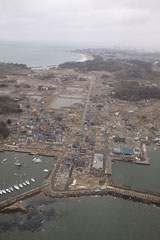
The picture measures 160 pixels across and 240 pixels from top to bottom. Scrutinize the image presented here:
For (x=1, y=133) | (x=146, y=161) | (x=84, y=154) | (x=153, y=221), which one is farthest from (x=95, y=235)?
(x=1, y=133)

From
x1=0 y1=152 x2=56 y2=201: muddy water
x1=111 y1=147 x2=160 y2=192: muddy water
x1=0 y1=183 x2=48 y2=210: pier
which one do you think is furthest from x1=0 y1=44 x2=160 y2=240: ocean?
x1=111 y1=147 x2=160 y2=192: muddy water

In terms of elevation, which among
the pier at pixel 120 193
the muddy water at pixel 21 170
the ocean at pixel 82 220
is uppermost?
the muddy water at pixel 21 170

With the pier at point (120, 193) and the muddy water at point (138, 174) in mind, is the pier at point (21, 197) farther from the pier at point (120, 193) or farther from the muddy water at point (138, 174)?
the muddy water at point (138, 174)

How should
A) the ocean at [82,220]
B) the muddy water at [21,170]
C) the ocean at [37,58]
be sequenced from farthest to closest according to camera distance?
1. the ocean at [37,58]
2. the muddy water at [21,170]
3. the ocean at [82,220]

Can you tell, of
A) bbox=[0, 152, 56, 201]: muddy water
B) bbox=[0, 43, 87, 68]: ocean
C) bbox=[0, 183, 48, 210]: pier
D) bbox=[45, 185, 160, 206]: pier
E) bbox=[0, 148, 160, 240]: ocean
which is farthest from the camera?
bbox=[0, 43, 87, 68]: ocean

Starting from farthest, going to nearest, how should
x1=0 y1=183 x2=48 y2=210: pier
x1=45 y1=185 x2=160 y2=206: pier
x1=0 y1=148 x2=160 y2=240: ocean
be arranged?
x1=45 y1=185 x2=160 y2=206: pier, x1=0 y1=183 x2=48 y2=210: pier, x1=0 y1=148 x2=160 y2=240: ocean

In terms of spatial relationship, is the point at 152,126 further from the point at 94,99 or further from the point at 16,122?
→ the point at 16,122

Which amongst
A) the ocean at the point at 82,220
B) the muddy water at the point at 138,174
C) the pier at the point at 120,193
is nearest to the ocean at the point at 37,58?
the muddy water at the point at 138,174

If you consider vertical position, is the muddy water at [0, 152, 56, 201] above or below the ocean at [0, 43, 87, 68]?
below

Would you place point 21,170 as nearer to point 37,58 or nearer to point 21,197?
point 21,197

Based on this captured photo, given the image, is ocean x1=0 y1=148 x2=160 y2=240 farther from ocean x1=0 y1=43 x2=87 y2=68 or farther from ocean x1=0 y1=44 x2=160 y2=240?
ocean x1=0 y1=43 x2=87 y2=68

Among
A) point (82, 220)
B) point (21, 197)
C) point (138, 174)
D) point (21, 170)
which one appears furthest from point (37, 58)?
point (82, 220)

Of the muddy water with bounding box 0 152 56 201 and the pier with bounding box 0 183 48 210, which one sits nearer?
the pier with bounding box 0 183 48 210
